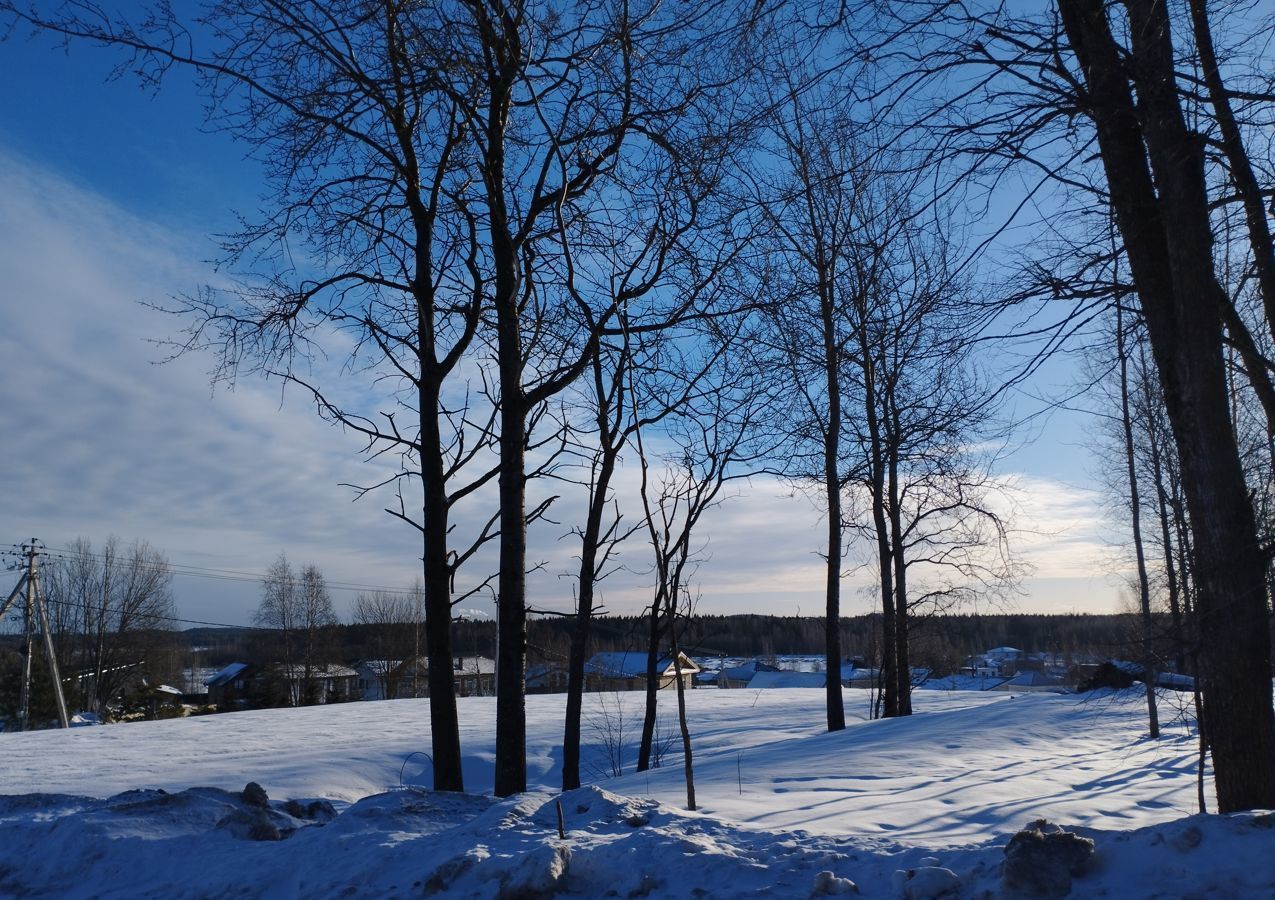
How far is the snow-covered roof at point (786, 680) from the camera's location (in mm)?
53850

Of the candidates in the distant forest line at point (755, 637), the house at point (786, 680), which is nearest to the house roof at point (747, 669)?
the distant forest line at point (755, 637)

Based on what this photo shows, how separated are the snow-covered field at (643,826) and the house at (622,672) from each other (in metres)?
1.11

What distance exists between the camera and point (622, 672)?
1814 centimetres

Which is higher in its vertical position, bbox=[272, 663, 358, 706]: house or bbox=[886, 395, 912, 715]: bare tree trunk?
bbox=[886, 395, 912, 715]: bare tree trunk

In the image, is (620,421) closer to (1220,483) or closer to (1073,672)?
(1220,483)

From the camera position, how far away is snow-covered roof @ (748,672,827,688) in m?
53.8

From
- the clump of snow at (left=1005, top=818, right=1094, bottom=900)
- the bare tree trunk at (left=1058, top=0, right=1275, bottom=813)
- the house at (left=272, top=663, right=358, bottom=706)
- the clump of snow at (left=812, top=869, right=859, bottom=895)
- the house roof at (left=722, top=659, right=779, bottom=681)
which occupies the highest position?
the bare tree trunk at (left=1058, top=0, right=1275, bottom=813)

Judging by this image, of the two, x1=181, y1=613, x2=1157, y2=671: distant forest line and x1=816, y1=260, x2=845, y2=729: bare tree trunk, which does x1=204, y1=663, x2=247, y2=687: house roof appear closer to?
x1=181, y1=613, x2=1157, y2=671: distant forest line

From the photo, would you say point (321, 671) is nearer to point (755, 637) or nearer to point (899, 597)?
point (899, 597)

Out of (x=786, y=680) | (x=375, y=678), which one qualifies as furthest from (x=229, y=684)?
(x=786, y=680)

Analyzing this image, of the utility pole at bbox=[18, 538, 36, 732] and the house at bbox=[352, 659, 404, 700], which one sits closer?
the utility pole at bbox=[18, 538, 36, 732]

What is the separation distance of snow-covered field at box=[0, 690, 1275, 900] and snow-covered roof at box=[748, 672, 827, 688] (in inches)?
1621

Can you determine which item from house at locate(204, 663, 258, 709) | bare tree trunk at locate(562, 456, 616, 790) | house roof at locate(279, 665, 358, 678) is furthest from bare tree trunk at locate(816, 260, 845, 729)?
house at locate(204, 663, 258, 709)

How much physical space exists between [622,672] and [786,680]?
136ft
